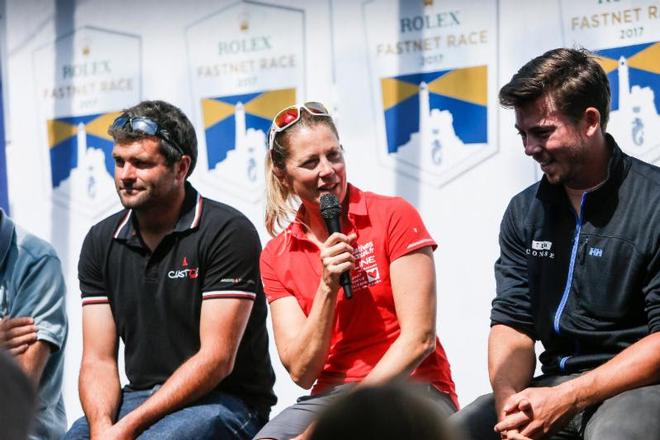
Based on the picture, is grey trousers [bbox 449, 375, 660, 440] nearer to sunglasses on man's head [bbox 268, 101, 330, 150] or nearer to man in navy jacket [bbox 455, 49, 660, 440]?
man in navy jacket [bbox 455, 49, 660, 440]

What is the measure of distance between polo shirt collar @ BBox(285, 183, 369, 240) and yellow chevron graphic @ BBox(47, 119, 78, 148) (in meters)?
1.58

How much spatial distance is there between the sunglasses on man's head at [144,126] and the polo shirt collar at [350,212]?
1.95 ft

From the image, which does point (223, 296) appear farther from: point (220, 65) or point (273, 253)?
point (220, 65)

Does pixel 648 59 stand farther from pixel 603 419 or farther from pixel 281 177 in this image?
pixel 603 419

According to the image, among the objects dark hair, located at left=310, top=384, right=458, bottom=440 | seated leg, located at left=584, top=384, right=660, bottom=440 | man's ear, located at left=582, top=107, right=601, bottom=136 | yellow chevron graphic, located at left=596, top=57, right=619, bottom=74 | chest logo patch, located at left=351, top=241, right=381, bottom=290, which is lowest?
seated leg, located at left=584, top=384, right=660, bottom=440

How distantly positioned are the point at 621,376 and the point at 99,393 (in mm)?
1641

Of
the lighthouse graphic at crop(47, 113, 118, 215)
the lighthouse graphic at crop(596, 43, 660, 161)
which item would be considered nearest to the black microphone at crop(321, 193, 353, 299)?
the lighthouse graphic at crop(596, 43, 660, 161)

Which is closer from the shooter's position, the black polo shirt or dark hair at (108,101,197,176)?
the black polo shirt

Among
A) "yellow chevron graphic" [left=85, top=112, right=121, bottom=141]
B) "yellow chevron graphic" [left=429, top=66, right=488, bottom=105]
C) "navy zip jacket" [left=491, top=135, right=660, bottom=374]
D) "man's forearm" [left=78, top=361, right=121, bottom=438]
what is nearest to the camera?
"navy zip jacket" [left=491, top=135, right=660, bottom=374]

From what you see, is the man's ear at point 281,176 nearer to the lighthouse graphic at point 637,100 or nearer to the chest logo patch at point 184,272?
the chest logo patch at point 184,272

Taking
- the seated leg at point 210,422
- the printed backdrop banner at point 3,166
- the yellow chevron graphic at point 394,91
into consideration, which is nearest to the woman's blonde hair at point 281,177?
the seated leg at point 210,422

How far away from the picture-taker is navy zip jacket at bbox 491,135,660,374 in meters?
2.71

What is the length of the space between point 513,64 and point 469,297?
32.4 inches

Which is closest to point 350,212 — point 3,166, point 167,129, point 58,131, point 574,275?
point 574,275
